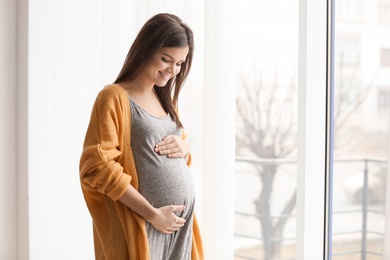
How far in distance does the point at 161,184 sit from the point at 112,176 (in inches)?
6.2

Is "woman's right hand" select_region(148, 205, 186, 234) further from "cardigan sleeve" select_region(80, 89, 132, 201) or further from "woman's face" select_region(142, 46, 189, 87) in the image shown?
"woman's face" select_region(142, 46, 189, 87)

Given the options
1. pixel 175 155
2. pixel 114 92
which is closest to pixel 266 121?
pixel 175 155

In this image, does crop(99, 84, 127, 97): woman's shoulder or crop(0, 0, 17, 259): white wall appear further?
crop(0, 0, 17, 259): white wall

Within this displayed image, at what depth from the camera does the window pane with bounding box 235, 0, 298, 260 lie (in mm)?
3906

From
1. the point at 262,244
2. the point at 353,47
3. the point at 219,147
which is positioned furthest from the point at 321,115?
the point at 262,244

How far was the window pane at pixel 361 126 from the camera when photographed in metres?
2.58

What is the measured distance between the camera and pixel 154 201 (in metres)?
1.69

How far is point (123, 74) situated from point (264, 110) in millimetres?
2495

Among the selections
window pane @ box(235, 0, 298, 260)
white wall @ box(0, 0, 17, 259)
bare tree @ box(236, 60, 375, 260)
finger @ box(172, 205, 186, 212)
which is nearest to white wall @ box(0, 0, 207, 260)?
white wall @ box(0, 0, 17, 259)

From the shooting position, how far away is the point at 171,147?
1.73 metres

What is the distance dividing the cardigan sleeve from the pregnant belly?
7 cm

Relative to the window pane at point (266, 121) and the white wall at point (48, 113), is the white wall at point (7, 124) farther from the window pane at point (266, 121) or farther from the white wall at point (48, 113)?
the window pane at point (266, 121)

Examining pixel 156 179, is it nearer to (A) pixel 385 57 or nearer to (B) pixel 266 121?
(A) pixel 385 57

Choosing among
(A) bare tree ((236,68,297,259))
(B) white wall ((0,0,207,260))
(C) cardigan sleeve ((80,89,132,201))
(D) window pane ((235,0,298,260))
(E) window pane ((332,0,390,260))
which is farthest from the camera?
(A) bare tree ((236,68,297,259))
